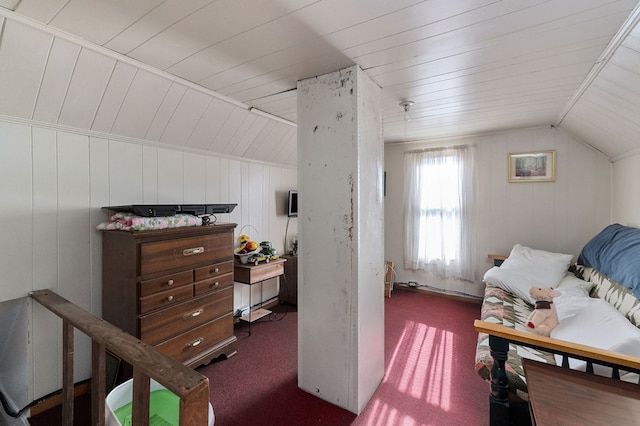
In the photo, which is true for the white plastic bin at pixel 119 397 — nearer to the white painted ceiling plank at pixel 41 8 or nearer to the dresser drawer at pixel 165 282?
the dresser drawer at pixel 165 282

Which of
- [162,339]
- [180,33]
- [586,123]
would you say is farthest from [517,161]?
[162,339]

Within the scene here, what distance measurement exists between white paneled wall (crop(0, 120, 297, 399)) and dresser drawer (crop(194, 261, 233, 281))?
68 cm

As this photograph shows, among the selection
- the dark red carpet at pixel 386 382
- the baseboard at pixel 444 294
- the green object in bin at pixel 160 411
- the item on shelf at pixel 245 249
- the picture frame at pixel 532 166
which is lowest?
the dark red carpet at pixel 386 382

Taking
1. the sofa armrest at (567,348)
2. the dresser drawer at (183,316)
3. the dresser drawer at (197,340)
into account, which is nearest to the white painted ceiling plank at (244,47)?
the dresser drawer at (183,316)

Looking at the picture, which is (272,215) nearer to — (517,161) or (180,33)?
(180,33)

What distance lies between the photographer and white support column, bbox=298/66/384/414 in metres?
1.69

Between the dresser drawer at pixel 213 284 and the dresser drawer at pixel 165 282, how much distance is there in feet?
0.30

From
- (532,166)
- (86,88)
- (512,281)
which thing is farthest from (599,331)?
(86,88)

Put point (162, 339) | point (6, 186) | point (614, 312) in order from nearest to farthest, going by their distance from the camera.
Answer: point (6, 186), point (614, 312), point (162, 339)

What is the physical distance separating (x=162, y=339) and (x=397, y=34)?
2.36m

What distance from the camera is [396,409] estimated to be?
178 cm

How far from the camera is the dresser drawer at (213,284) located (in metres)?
2.11

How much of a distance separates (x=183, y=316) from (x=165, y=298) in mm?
216

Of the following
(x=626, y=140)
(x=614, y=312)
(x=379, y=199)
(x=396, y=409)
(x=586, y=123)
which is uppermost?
(x=586, y=123)
